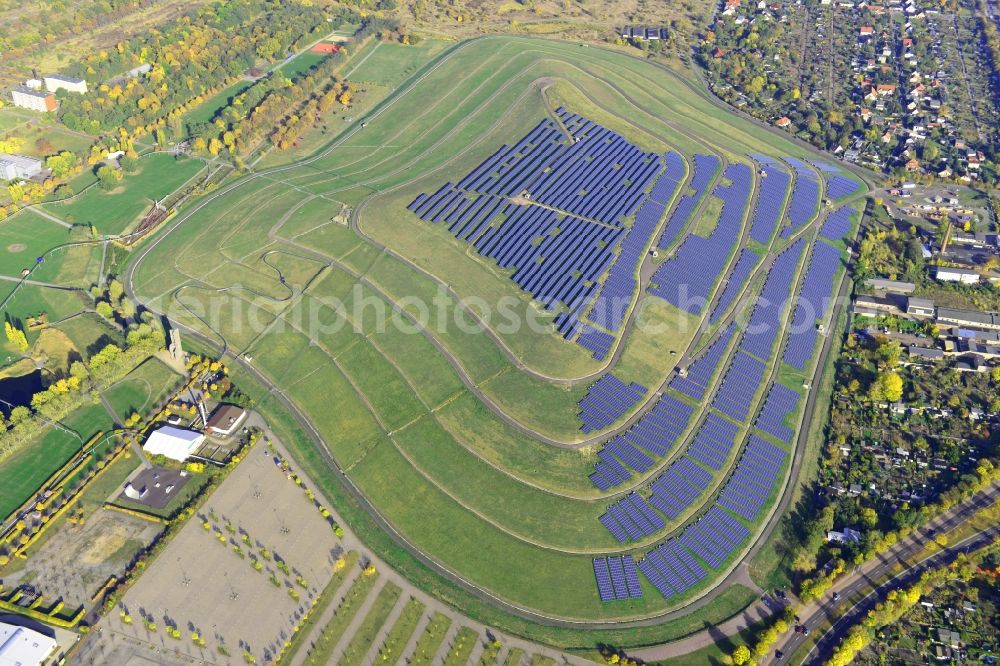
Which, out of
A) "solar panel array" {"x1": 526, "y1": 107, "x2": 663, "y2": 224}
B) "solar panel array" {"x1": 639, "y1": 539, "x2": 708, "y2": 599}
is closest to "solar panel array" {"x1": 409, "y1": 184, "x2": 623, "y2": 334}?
"solar panel array" {"x1": 526, "y1": 107, "x2": 663, "y2": 224}

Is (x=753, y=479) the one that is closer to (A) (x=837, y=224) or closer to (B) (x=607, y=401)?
(B) (x=607, y=401)

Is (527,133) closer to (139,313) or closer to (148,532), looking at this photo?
(139,313)

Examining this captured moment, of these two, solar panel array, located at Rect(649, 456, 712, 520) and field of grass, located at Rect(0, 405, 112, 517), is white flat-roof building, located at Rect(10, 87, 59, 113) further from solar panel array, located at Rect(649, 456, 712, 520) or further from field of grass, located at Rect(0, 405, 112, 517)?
solar panel array, located at Rect(649, 456, 712, 520)

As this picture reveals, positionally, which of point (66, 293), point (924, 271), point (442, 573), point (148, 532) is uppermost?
point (66, 293)

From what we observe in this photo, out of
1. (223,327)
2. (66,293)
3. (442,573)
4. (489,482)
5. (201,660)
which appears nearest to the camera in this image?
(201,660)

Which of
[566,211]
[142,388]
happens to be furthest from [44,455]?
[566,211]

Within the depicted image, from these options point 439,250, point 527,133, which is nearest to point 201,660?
point 439,250
